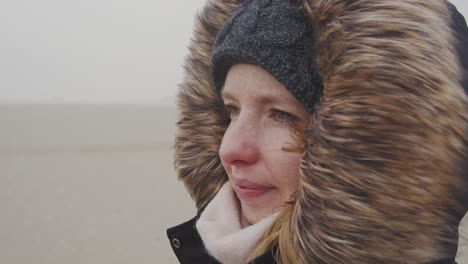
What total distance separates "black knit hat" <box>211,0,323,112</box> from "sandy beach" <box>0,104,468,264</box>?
0.58 meters

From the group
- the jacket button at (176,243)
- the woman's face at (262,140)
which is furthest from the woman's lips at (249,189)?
the jacket button at (176,243)

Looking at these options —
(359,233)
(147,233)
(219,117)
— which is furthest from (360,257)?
(147,233)

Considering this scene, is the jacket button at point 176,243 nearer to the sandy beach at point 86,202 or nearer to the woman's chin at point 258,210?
the woman's chin at point 258,210

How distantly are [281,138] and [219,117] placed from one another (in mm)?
372

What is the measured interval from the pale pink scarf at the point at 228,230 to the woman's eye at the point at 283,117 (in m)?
0.23

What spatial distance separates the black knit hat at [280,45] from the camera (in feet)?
2.83

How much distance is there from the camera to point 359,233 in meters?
0.70

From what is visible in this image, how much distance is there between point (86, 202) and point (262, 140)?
5.69 m

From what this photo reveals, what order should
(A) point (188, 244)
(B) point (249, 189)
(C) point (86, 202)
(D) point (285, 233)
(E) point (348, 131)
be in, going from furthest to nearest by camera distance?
(C) point (86, 202), (A) point (188, 244), (B) point (249, 189), (D) point (285, 233), (E) point (348, 131)

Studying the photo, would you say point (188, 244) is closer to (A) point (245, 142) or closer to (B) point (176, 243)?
(B) point (176, 243)

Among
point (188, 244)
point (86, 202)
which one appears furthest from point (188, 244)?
point (86, 202)

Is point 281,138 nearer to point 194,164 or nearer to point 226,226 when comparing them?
point 226,226

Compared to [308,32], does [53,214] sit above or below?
below

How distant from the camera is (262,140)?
0.92 metres
